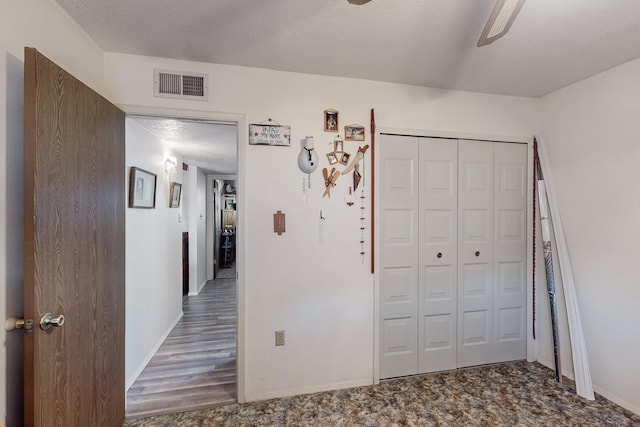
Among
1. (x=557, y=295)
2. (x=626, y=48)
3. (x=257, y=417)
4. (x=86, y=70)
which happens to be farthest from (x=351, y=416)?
(x=626, y=48)

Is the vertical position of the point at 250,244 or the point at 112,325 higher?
the point at 250,244

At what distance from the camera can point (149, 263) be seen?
2775mm

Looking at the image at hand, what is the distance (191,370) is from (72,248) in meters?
1.71

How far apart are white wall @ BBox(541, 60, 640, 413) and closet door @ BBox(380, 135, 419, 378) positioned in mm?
1255

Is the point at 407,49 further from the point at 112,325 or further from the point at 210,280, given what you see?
the point at 210,280

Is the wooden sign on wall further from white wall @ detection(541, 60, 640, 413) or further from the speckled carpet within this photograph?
white wall @ detection(541, 60, 640, 413)

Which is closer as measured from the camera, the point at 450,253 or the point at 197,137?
the point at 450,253

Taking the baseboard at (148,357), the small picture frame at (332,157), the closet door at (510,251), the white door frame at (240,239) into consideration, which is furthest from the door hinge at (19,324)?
the closet door at (510,251)

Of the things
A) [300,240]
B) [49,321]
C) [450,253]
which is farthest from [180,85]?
[450,253]

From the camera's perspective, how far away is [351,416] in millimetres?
1952

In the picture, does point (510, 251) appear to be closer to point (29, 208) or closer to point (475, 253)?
point (475, 253)

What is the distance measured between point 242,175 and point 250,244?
19.7 inches

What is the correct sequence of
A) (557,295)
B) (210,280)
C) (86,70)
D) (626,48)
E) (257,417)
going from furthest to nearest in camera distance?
(210,280), (557,295), (257,417), (626,48), (86,70)

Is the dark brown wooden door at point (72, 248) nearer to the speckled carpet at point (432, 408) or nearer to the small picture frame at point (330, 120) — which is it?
the speckled carpet at point (432, 408)
